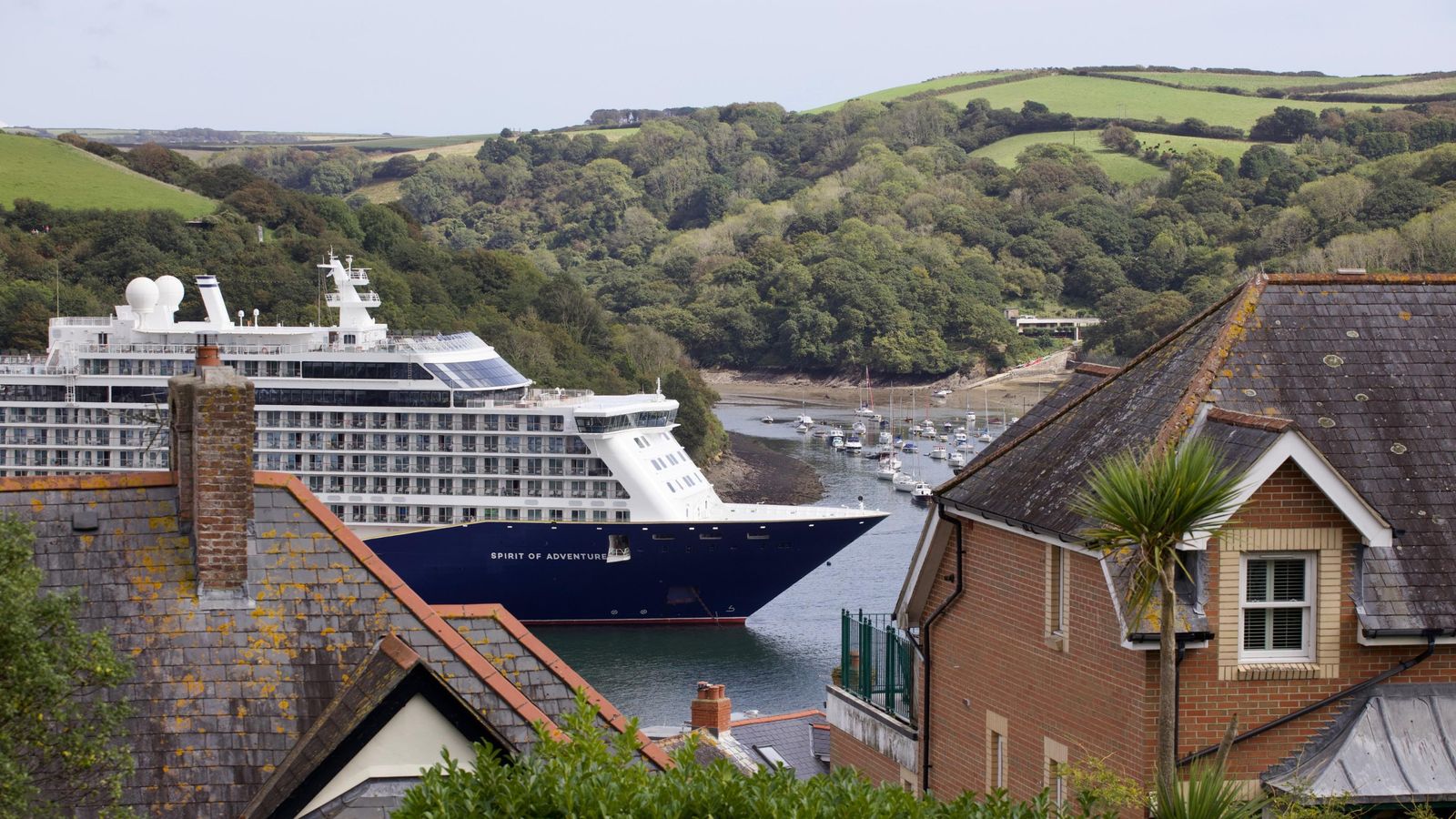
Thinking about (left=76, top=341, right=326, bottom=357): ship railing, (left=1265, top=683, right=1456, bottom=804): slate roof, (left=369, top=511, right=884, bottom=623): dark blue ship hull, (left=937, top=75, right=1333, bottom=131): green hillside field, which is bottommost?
(left=369, top=511, right=884, bottom=623): dark blue ship hull

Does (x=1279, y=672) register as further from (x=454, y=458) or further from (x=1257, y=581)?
(x=454, y=458)

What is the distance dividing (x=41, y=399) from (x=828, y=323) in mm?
75728

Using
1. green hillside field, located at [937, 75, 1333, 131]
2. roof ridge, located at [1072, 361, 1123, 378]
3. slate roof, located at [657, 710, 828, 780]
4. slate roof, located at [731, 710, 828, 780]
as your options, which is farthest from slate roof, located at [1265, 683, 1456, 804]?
green hillside field, located at [937, 75, 1333, 131]

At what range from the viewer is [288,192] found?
99.1 metres

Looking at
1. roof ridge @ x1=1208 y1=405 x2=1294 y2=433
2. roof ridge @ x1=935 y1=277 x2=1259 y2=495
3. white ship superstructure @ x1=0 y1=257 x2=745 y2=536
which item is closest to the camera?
roof ridge @ x1=1208 y1=405 x2=1294 y2=433

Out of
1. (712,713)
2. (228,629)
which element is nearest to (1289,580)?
(228,629)

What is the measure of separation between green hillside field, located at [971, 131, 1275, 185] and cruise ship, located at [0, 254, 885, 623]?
373ft

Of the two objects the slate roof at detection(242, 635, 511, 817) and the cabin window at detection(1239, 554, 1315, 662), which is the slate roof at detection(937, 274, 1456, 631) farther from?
the slate roof at detection(242, 635, 511, 817)

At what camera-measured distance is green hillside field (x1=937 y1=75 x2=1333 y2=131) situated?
566 feet

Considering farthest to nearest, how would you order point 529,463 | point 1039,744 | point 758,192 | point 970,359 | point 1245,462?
point 758,192
point 970,359
point 529,463
point 1039,744
point 1245,462

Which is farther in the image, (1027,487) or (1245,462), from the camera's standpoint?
(1027,487)

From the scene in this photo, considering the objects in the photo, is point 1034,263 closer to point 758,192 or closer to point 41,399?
point 758,192

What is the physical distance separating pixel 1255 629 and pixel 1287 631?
160 millimetres

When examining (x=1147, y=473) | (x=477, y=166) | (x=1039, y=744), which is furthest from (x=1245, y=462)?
(x=477, y=166)
